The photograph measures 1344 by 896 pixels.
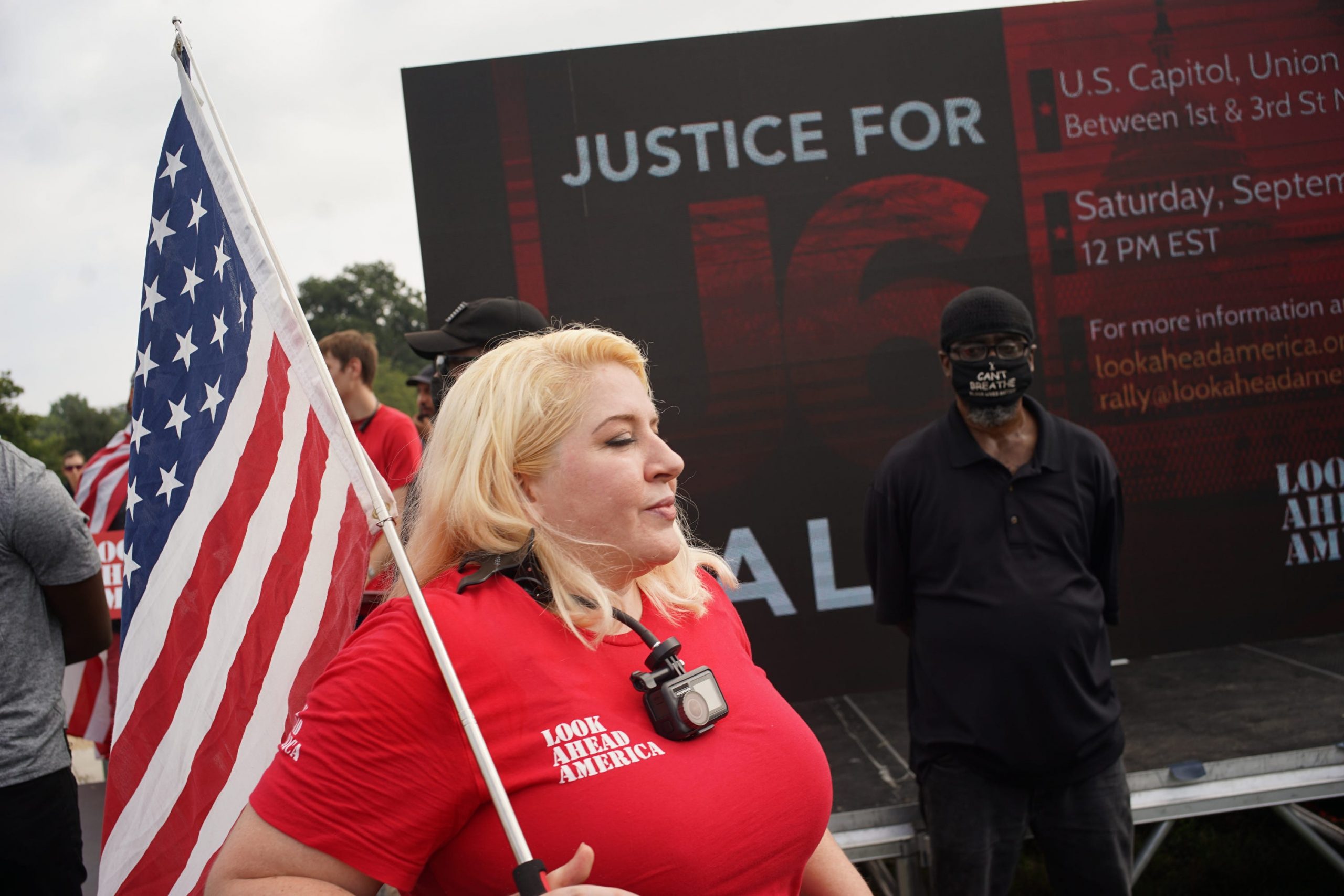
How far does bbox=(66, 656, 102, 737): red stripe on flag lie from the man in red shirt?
1.58 metres

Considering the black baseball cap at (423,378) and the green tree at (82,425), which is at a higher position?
the green tree at (82,425)

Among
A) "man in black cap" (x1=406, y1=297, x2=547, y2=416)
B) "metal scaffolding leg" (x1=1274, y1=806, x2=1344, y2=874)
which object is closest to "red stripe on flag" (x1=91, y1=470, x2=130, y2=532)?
"man in black cap" (x1=406, y1=297, x2=547, y2=416)

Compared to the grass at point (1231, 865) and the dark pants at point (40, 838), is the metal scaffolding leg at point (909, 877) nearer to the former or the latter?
the grass at point (1231, 865)

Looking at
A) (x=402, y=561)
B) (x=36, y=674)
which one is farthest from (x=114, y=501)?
(x=402, y=561)

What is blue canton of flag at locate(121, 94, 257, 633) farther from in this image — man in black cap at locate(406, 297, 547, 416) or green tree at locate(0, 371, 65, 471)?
green tree at locate(0, 371, 65, 471)

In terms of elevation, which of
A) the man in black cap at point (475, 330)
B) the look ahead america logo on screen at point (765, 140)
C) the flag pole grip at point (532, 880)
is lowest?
the flag pole grip at point (532, 880)

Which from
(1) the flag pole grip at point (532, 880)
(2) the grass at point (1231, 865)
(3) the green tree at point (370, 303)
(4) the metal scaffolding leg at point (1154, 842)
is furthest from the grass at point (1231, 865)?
(3) the green tree at point (370, 303)

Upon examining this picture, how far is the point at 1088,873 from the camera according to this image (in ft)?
9.11

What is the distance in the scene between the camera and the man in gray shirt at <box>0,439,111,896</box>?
2.41 meters

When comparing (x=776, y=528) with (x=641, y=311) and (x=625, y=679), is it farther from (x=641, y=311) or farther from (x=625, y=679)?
(x=625, y=679)

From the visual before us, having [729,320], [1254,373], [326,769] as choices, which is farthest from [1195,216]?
[326,769]

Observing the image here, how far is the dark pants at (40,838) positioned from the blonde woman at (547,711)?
5.12ft

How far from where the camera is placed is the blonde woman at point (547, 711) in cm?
120

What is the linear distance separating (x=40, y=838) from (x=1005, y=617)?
8.15ft
